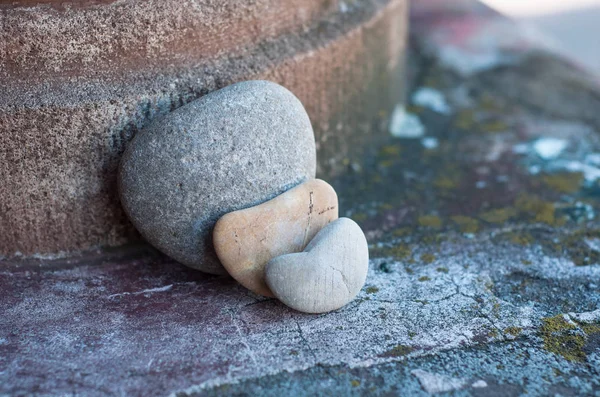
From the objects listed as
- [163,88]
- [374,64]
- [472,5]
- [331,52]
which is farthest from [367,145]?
[472,5]

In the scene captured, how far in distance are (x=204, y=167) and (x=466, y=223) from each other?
1.15 m

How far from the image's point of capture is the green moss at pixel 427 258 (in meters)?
2.54

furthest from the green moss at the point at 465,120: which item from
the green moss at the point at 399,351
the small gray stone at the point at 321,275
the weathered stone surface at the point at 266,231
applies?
the green moss at the point at 399,351

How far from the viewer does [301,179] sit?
7.84ft

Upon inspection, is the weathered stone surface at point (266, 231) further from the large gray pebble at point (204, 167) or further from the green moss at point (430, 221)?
the green moss at point (430, 221)

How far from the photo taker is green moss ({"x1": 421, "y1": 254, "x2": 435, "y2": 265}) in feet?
8.34

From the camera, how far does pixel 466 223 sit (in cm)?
283

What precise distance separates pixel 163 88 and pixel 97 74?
0.22m

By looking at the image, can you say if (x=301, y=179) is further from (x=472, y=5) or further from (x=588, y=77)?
(x=472, y=5)

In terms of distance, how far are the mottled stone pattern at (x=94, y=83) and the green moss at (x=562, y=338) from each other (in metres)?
1.25

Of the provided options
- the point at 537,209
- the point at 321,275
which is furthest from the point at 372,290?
the point at 537,209

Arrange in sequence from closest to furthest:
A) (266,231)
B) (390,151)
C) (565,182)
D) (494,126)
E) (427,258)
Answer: (266,231) < (427,258) < (565,182) < (390,151) < (494,126)

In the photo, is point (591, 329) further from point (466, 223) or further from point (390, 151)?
point (390, 151)

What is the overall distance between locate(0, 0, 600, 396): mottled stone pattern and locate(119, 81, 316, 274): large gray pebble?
22 centimetres
